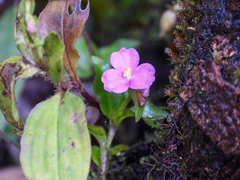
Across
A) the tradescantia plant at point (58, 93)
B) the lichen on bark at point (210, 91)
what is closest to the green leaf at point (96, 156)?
the tradescantia plant at point (58, 93)

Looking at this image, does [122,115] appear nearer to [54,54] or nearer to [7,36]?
[54,54]

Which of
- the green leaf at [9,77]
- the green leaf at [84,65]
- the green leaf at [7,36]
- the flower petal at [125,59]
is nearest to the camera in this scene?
the green leaf at [9,77]

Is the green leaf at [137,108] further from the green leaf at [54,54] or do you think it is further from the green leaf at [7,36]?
the green leaf at [7,36]

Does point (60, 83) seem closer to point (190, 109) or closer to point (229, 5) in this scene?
point (190, 109)

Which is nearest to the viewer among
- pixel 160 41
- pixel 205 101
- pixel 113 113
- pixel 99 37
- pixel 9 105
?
pixel 205 101

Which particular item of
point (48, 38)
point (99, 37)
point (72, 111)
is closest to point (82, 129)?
point (72, 111)

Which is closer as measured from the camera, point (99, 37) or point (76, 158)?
point (76, 158)

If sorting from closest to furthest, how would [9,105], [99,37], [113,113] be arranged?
[9,105] < [113,113] < [99,37]
